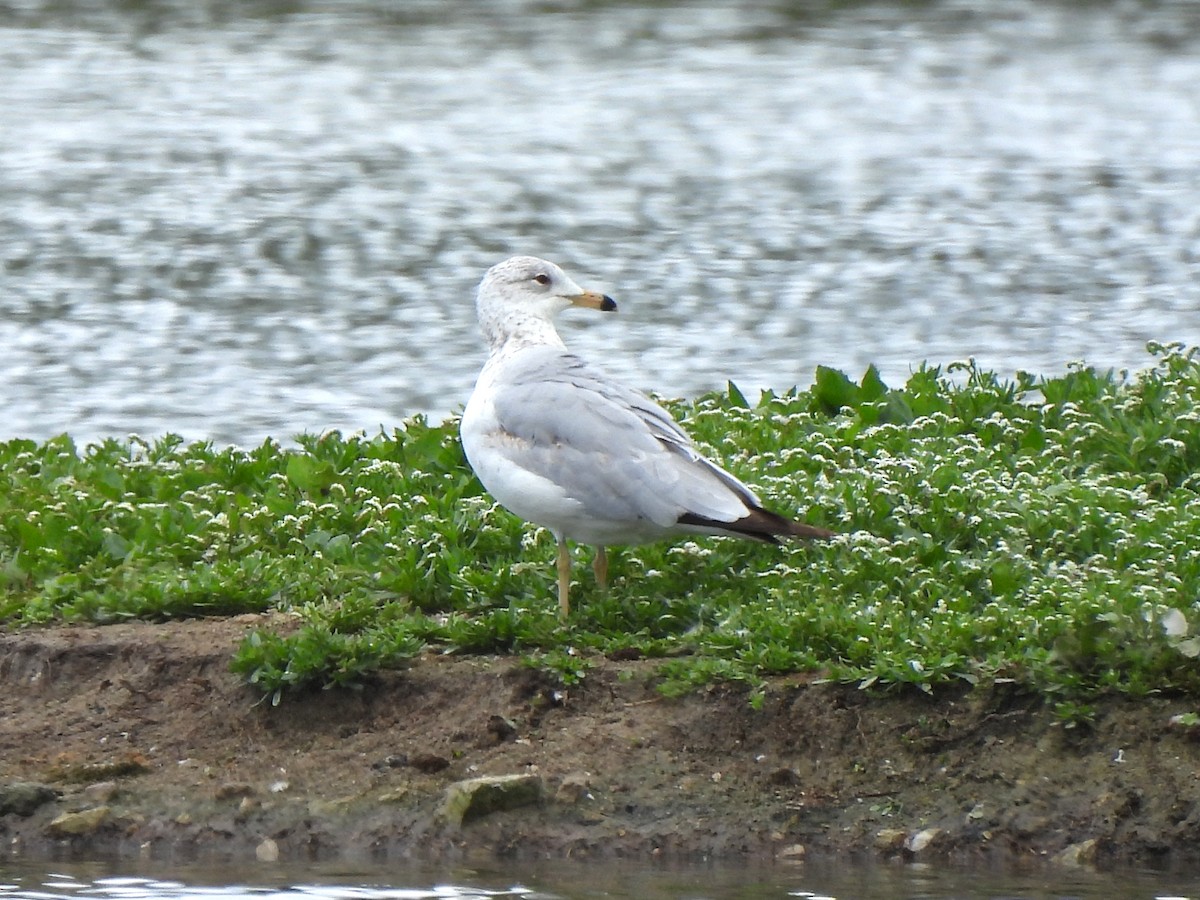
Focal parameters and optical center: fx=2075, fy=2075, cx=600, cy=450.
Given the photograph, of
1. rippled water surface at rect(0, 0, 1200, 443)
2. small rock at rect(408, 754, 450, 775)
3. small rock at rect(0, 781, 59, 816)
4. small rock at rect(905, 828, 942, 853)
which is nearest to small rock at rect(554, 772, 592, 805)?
small rock at rect(408, 754, 450, 775)

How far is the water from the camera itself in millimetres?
4977

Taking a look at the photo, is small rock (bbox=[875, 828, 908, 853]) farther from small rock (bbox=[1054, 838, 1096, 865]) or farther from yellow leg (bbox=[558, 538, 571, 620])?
yellow leg (bbox=[558, 538, 571, 620])

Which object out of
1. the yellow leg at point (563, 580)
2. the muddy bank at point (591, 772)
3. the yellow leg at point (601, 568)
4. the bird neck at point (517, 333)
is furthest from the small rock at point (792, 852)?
the bird neck at point (517, 333)

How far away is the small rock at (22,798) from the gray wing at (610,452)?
1683mm

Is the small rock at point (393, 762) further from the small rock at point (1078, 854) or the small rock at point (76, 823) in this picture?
the small rock at point (1078, 854)

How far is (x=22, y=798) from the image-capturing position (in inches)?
225

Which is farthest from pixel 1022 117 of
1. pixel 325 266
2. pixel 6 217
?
pixel 6 217

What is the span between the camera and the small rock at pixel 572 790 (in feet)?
18.2

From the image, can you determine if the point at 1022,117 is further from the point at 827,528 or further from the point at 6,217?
the point at 827,528

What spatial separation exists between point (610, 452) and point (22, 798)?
76.7 inches

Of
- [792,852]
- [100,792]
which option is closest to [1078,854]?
[792,852]

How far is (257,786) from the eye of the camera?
18.9 feet

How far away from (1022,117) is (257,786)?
41.5ft

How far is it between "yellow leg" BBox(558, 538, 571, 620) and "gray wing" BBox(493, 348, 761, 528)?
0.32 metres
